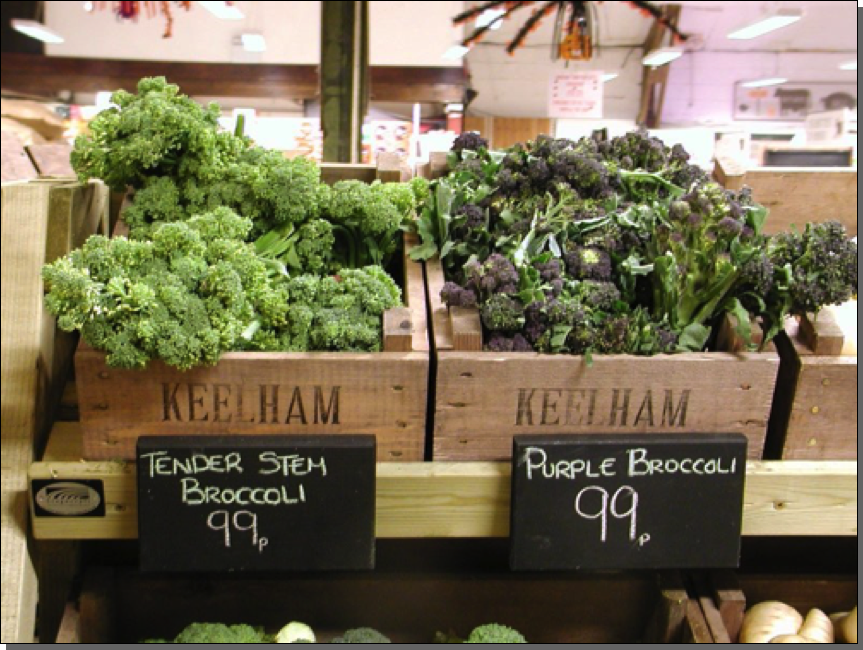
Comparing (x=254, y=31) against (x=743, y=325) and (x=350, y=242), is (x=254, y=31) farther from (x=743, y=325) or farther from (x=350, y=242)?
(x=743, y=325)

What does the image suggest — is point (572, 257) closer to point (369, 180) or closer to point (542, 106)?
point (369, 180)

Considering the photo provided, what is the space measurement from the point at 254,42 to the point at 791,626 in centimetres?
794

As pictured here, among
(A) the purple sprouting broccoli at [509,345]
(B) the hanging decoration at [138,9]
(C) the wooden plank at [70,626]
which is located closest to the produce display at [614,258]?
(A) the purple sprouting broccoli at [509,345]

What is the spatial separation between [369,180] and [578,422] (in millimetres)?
622

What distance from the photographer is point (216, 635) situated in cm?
115

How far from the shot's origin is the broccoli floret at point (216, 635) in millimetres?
1146

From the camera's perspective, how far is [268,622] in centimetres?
135

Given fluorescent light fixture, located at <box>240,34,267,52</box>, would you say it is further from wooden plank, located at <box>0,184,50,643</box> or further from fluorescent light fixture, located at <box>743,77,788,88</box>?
fluorescent light fixture, located at <box>743,77,788,88</box>

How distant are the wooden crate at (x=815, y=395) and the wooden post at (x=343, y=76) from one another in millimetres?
1062

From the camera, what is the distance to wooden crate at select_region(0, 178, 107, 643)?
3.53 ft

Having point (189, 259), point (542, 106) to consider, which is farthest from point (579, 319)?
point (542, 106)

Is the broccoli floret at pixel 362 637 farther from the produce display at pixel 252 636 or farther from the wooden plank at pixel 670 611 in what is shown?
the wooden plank at pixel 670 611

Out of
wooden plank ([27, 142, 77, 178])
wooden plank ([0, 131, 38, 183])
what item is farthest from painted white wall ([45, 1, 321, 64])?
wooden plank ([27, 142, 77, 178])

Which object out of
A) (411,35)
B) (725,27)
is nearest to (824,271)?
(411,35)
